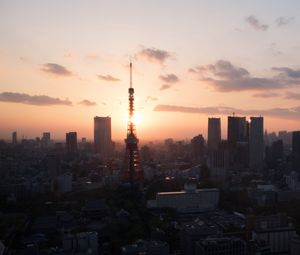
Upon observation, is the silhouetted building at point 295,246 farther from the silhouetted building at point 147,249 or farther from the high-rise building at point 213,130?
the high-rise building at point 213,130

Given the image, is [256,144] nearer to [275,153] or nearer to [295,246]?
[275,153]

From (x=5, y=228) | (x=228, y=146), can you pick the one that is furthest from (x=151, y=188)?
(x=228, y=146)

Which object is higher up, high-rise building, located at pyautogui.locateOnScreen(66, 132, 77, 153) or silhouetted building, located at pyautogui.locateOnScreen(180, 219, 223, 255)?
high-rise building, located at pyautogui.locateOnScreen(66, 132, 77, 153)

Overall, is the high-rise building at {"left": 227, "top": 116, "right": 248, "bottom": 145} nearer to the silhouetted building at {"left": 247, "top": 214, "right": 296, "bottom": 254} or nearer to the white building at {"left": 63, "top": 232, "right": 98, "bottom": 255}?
the silhouetted building at {"left": 247, "top": 214, "right": 296, "bottom": 254}

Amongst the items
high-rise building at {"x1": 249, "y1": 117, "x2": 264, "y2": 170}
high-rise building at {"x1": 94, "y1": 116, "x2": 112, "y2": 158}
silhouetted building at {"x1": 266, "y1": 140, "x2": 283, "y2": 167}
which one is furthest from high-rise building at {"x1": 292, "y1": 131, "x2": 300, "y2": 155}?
high-rise building at {"x1": 94, "y1": 116, "x2": 112, "y2": 158}

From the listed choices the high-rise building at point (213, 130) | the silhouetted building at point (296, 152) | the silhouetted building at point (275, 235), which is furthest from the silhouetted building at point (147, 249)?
the high-rise building at point (213, 130)

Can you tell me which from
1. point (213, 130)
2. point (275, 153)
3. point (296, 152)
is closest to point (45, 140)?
point (213, 130)
